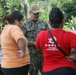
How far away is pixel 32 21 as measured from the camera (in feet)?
16.0

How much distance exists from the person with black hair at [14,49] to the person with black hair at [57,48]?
0.56 metres

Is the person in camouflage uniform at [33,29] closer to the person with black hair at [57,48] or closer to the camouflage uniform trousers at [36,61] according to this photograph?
the camouflage uniform trousers at [36,61]

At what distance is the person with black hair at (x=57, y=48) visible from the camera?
9.78 feet

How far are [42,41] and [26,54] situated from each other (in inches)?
30.1

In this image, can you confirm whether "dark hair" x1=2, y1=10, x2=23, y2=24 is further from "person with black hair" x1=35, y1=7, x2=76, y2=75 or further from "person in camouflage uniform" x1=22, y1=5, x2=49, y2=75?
"person in camouflage uniform" x1=22, y1=5, x2=49, y2=75

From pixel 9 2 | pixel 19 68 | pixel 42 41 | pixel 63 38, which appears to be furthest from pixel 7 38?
pixel 9 2

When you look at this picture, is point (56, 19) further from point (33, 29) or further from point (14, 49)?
point (33, 29)

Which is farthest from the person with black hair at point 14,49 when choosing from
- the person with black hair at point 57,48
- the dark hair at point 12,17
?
Answer: the person with black hair at point 57,48

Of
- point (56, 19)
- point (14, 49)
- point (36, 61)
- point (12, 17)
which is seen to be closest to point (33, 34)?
point (36, 61)

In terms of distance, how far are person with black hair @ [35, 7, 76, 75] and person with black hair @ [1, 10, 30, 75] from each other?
56cm

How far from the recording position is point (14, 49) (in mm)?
3695

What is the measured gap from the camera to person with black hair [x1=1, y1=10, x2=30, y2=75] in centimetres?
359

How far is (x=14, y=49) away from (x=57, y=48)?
881 mm

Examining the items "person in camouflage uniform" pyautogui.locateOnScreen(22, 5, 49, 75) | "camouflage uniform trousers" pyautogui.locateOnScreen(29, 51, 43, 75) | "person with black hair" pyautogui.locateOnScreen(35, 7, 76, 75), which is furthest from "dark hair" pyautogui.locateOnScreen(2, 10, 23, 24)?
"camouflage uniform trousers" pyautogui.locateOnScreen(29, 51, 43, 75)
